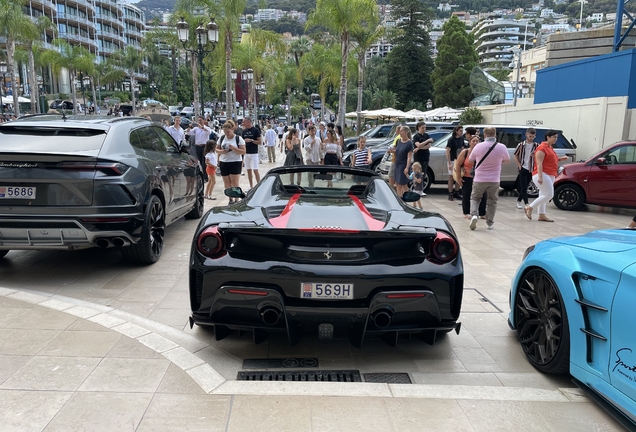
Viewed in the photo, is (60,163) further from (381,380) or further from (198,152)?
(198,152)

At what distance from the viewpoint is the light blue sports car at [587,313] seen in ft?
8.84

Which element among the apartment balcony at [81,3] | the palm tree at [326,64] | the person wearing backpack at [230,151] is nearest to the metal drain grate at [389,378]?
the person wearing backpack at [230,151]

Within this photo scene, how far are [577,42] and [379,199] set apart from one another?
129ft

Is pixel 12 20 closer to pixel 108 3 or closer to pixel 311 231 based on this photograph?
pixel 311 231

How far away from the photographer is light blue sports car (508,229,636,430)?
2.69 metres

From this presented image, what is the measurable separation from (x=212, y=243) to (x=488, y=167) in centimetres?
646

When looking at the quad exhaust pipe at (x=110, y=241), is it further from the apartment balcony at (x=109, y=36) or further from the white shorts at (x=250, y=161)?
the apartment balcony at (x=109, y=36)

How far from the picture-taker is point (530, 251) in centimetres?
392

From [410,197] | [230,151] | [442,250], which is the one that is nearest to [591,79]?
[230,151]

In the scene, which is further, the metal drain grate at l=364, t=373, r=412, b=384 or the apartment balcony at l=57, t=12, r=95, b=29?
the apartment balcony at l=57, t=12, r=95, b=29

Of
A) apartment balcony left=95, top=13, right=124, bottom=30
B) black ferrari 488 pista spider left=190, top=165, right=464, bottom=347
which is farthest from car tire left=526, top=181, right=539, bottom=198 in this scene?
apartment balcony left=95, top=13, right=124, bottom=30

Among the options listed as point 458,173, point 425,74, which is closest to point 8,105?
point 425,74

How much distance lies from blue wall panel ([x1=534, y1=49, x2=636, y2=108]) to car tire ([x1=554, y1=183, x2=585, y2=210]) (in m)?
5.69

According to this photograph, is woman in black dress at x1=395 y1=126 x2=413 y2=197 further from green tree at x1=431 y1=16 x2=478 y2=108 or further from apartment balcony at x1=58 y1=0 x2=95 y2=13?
apartment balcony at x1=58 y1=0 x2=95 y2=13
